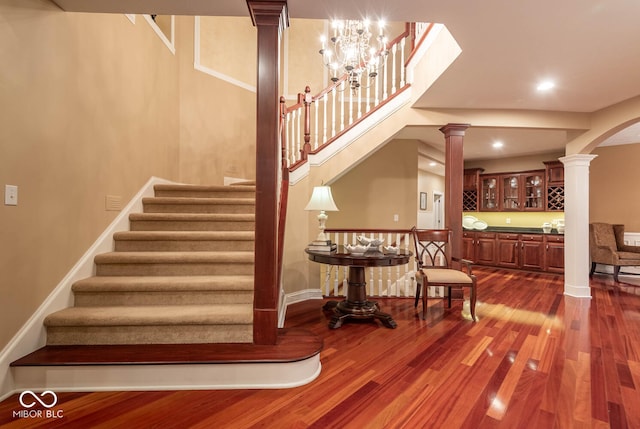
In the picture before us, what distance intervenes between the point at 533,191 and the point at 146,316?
7.74 m

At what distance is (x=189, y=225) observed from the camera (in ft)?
10.5

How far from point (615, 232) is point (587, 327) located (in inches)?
154

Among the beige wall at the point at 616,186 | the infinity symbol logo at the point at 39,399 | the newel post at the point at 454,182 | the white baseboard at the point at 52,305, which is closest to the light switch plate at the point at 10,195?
the white baseboard at the point at 52,305

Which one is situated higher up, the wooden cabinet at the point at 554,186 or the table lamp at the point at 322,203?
the wooden cabinet at the point at 554,186

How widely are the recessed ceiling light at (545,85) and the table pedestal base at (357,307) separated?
2.78 metres

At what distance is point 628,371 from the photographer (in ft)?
7.24

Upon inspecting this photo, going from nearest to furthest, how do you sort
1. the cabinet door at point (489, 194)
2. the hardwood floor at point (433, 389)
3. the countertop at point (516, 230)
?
the hardwood floor at point (433, 389) < the countertop at point (516, 230) < the cabinet door at point (489, 194)

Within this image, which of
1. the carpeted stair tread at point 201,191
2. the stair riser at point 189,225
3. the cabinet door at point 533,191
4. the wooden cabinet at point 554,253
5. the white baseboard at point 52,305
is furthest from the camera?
the cabinet door at point 533,191

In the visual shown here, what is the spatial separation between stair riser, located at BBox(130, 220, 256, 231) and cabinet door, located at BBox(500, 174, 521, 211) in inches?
253

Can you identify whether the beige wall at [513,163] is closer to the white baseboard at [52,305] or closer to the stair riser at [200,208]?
the stair riser at [200,208]

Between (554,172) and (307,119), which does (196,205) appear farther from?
(554,172)

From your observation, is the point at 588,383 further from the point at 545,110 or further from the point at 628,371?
the point at 545,110

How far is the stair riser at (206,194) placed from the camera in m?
3.68

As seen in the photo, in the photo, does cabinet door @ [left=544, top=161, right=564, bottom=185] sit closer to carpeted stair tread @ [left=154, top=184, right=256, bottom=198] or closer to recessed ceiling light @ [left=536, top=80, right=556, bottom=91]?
recessed ceiling light @ [left=536, top=80, right=556, bottom=91]
